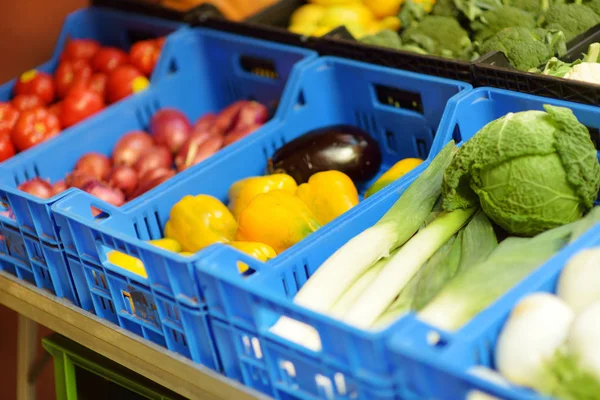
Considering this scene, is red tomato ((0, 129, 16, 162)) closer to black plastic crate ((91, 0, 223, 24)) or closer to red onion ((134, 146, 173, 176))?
red onion ((134, 146, 173, 176))

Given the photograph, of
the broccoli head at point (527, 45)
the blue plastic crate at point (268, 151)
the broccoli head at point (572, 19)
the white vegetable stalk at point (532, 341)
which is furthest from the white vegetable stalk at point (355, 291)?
the broccoli head at point (572, 19)

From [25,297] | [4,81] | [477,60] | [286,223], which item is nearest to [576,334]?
[286,223]

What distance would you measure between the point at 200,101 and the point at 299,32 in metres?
0.44

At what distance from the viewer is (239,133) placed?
2.20 meters

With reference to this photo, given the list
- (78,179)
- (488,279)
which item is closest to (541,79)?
(488,279)

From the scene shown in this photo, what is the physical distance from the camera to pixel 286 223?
168 cm

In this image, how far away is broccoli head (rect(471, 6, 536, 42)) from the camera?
2.15 metres

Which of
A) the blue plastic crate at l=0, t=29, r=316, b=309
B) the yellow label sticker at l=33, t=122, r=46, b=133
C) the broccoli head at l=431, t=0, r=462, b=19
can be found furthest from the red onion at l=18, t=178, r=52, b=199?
the broccoli head at l=431, t=0, r=462, b=19

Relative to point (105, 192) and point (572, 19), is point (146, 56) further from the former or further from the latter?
point (572, 19)

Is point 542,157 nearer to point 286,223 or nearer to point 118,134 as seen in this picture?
point 286,223

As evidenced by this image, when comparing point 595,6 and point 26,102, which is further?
point 26,102

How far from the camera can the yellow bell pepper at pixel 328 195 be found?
1.79m

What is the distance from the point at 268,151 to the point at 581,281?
1.11 meters

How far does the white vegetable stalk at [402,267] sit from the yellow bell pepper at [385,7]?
111cm
